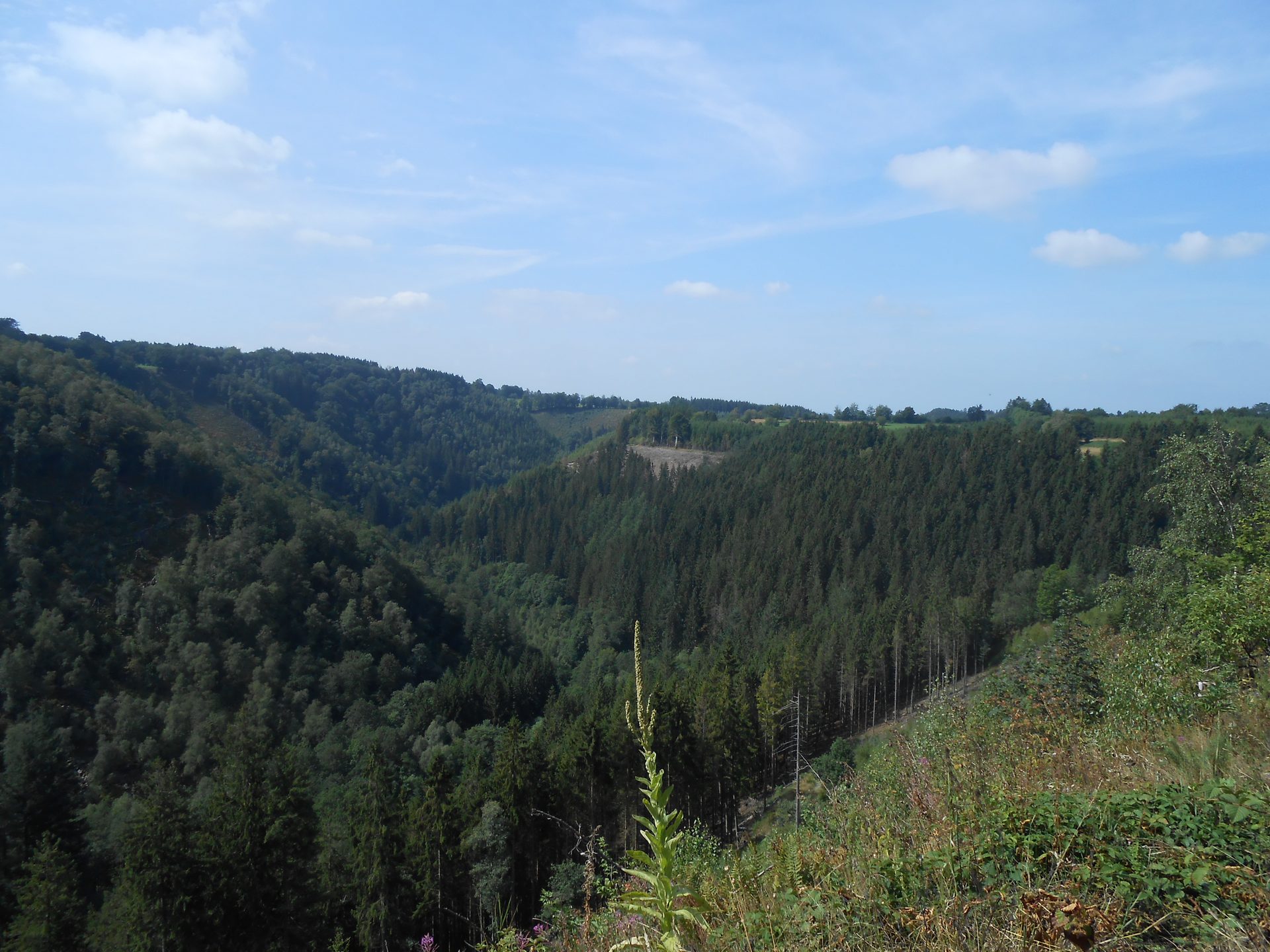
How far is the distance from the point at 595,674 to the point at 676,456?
6629cm

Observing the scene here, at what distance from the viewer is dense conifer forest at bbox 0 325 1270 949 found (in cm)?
503

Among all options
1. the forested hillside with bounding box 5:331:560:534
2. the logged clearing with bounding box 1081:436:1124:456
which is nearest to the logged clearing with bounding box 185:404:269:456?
the forested hillside with bounding box 5:331:560:534

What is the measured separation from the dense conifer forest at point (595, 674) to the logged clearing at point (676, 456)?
510 centimetres

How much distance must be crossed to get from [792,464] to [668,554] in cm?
2440

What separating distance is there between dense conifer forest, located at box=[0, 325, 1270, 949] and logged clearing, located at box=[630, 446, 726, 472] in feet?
16.7

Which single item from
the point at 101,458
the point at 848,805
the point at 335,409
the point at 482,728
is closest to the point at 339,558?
the point at 101,458

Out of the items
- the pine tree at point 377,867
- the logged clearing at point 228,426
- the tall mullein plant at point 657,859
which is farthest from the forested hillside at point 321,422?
the tall mullein plant at point 657,859

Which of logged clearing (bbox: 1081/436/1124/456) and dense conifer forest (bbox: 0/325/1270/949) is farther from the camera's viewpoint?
logged clearing (bbox: 1081/436/1124/456)

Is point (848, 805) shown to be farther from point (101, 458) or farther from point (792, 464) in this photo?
point (792, 464)

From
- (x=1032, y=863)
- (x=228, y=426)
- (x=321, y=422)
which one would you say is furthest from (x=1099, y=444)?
(x=321, y=422)

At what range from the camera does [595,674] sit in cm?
5988

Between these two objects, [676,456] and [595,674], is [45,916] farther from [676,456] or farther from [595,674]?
[676,456]

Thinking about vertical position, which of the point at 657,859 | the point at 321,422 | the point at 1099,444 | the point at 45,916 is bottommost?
the point at 45,916

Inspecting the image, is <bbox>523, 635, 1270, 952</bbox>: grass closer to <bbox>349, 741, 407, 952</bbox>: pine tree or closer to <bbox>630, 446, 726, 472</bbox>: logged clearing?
<bbox>349, 741, 407, 952</bbox>: pine tree
